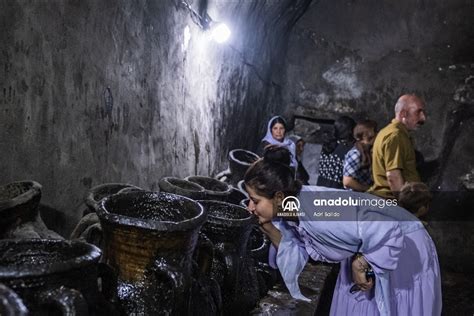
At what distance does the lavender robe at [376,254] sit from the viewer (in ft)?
7.72

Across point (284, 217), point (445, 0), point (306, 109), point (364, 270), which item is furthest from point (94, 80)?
point (445, 0)

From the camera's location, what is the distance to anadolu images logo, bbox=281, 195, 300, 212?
8.15ft

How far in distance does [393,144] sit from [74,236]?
3.44 meters

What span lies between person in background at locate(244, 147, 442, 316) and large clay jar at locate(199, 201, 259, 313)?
21cm

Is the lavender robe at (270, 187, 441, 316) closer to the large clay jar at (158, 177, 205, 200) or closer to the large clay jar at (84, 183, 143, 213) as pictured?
the large clay jar at (158, 177, 205, 200)

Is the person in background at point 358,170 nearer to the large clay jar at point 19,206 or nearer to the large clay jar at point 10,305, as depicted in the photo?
the large clay jar at point 19,206

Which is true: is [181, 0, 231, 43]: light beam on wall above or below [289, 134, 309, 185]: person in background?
above

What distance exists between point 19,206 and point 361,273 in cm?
194

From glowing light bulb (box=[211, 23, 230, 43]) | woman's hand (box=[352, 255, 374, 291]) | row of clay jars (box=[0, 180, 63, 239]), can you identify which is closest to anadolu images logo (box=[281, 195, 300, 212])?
woman's hand (box=[352, 255, 374, 291])

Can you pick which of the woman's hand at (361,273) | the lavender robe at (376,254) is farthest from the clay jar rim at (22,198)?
the woman's hand at (361,273)

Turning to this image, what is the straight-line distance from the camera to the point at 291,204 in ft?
8.26

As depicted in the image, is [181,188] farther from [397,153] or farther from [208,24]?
[208,24]

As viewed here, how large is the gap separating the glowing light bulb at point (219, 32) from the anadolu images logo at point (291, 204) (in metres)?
3.32

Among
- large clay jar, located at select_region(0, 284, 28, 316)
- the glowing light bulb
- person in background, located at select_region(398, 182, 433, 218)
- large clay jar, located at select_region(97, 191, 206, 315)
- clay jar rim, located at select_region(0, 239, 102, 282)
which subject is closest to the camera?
large clay jar, located at select_region(0, 284, 28, 316)
